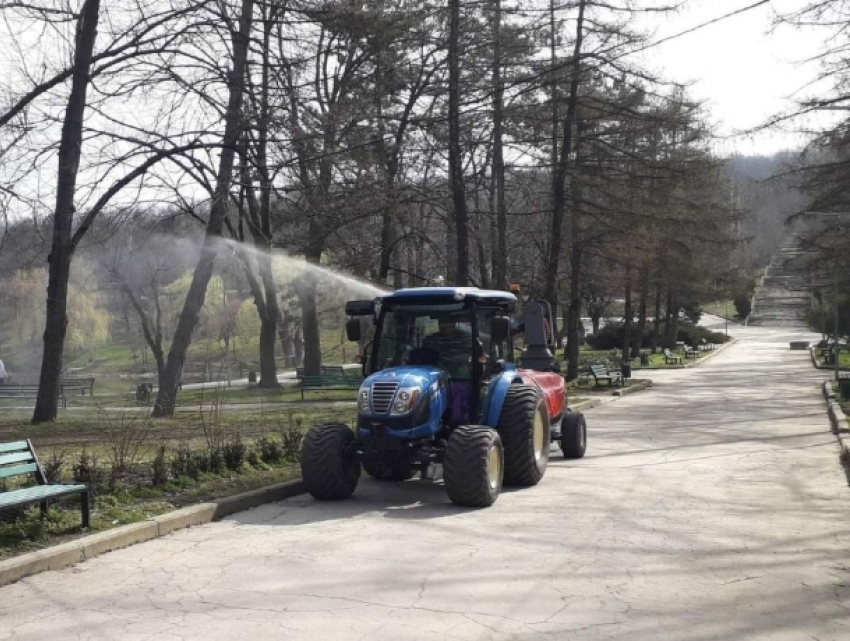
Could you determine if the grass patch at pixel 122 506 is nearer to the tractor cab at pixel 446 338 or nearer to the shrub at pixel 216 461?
the shrub at pixel 216 461

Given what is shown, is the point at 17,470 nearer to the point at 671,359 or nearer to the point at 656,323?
the point at 671,359

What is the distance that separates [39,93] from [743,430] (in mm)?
15757

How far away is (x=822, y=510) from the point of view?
9570 mm

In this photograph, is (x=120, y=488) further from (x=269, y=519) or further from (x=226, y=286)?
(x=226, y=286)

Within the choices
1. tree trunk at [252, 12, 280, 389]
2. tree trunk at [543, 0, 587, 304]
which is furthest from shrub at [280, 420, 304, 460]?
tree trunk at [543, 0, 587, 304]

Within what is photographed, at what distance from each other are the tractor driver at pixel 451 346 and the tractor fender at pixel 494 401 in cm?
38

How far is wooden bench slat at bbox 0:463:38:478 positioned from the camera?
7.81m

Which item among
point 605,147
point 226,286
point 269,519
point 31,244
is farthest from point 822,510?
point 226,286

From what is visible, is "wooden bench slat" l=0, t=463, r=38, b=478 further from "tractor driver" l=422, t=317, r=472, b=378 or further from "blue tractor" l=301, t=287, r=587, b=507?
"tractor driver" l=422, t=317, r=472, b=378

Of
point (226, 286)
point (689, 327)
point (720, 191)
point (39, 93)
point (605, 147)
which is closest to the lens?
point (39, 93)

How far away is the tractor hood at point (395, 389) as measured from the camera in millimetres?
9500

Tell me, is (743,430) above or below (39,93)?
below

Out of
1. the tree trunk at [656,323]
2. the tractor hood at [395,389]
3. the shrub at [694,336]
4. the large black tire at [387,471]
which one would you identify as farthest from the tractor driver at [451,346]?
the shrub at [694,336]

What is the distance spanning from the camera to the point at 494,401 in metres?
10.5
